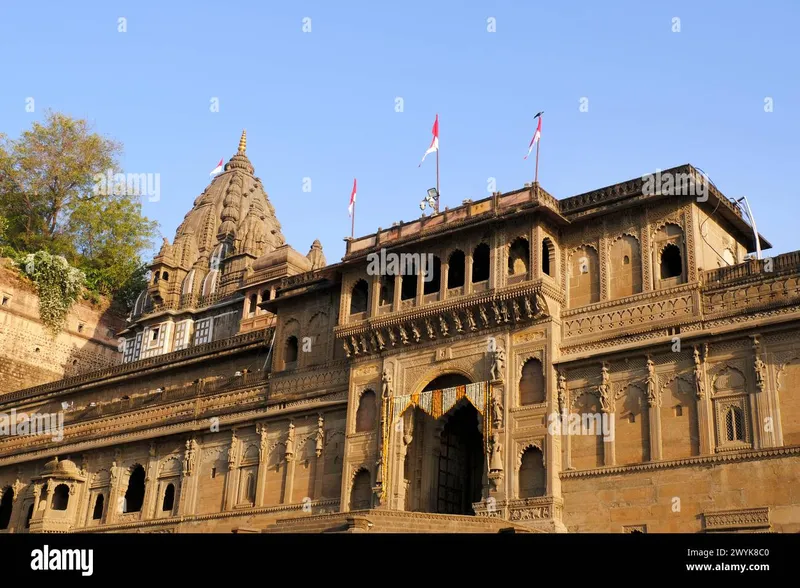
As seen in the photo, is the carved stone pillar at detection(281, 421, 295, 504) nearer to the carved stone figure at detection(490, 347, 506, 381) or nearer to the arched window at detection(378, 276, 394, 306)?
the arched window at detection(378, 276, 394, 306)

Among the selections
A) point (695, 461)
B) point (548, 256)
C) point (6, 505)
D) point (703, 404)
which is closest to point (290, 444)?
point (548, 256)

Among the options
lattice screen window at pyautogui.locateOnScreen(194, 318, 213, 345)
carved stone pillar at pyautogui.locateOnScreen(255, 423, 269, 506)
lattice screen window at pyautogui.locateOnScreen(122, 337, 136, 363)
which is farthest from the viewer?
lattice screen window at pyautogui.locateOnScreen(122, 337, 136, 363)

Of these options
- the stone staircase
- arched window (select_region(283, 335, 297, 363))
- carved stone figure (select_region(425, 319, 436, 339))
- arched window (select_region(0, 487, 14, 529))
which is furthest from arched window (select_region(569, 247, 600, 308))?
arched window (select_region(0, 487, 14, 529))

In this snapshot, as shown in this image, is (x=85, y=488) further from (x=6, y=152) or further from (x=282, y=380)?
(x=6, y=152)

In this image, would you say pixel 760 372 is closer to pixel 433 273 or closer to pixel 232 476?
pixel 433 273

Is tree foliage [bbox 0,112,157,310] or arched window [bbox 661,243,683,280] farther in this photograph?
tree foliage [bbox 0,112,157,310]

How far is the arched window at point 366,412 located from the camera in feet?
86.1

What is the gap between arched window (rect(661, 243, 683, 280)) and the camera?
23422 millimetres

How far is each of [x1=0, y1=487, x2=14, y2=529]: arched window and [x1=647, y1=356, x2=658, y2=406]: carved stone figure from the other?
79.8 feet

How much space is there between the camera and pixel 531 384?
78.0 feet

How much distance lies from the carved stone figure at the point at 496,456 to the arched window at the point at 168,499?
40.4 ft

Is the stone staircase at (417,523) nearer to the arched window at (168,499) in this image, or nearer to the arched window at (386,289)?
the arched window at (386,289)

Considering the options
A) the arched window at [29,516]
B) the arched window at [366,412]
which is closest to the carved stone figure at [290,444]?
the arched window at [366,412]
